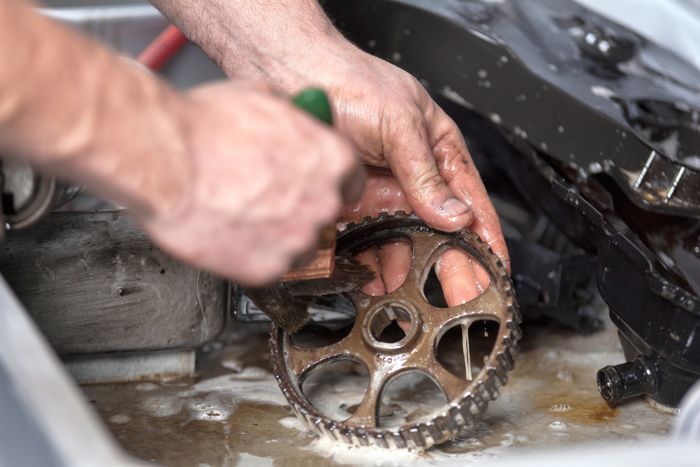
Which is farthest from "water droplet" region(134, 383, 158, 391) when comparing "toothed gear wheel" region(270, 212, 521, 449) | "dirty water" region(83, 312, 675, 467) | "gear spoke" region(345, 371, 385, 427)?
"gear spoke" region(345, 371, 385, 427)

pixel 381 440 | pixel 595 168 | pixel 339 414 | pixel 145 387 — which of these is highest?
pixel 595 168

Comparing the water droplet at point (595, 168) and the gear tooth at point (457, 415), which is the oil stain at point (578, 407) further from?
the water droplet at point (595, 168)

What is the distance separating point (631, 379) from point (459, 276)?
1.04ft

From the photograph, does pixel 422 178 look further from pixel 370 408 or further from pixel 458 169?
pixel 370 408

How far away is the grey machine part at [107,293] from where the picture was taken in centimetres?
110

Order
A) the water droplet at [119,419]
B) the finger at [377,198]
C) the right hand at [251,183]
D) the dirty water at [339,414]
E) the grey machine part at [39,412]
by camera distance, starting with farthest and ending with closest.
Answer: the finger at [377,198], the water droplet at [119,419], the dirty water at [339,414], the right hand at [251,183], the grey machine part at [39,412]

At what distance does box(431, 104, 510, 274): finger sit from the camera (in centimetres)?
120

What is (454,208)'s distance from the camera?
1090 mm

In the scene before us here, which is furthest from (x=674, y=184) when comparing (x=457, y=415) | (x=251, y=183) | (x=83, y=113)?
(x=83, y=113)

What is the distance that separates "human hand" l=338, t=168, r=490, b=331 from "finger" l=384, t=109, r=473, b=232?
0.08 metres

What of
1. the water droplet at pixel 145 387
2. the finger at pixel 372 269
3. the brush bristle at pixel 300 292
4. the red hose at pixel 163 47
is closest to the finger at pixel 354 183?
the brush bristle at pixel 300 292

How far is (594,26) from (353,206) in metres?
0.71

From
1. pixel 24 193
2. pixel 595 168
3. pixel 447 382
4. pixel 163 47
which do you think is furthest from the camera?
pixel 163 47

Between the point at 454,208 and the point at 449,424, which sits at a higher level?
the point at 454,208
